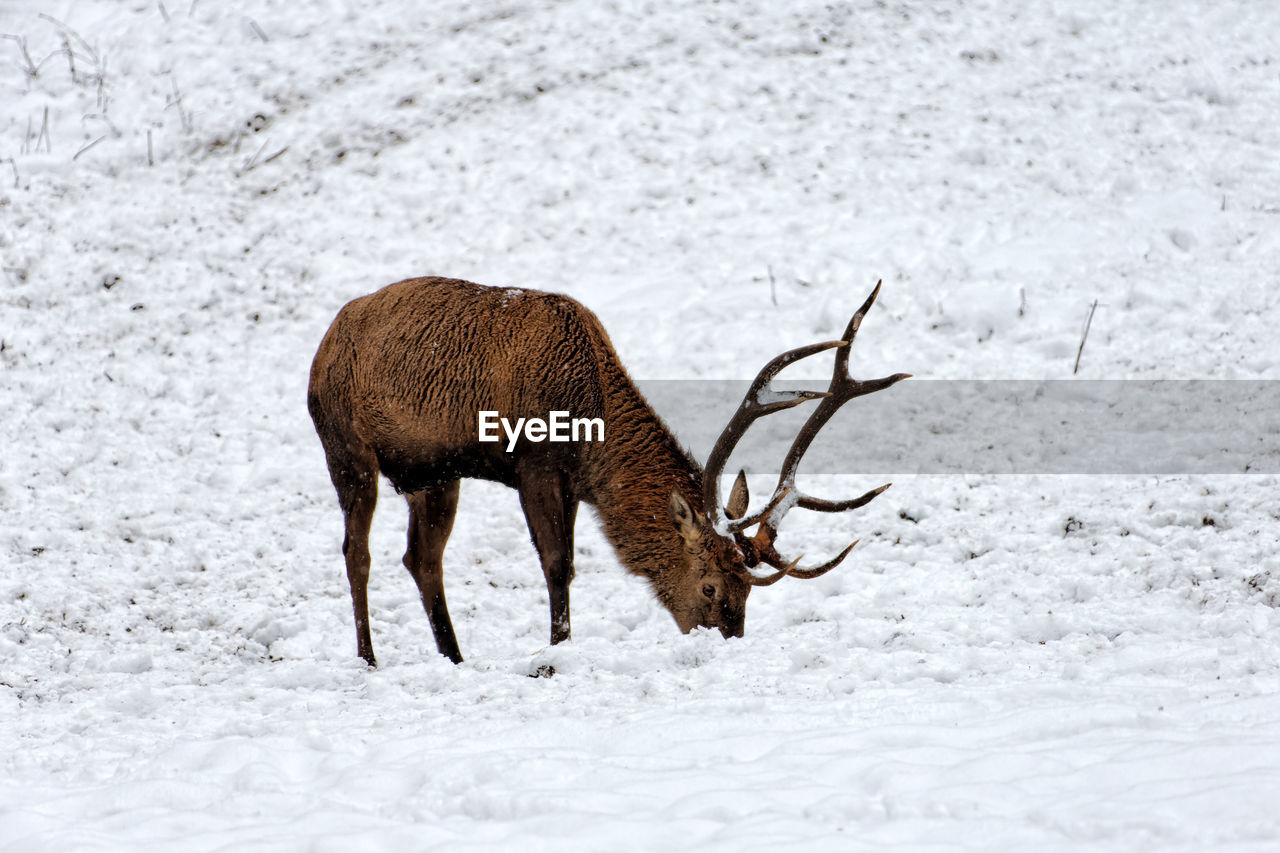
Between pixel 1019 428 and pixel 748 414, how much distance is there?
14.5 ft

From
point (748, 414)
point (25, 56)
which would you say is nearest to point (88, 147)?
point (25, 56)

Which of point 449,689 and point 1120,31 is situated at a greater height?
point 1120,31

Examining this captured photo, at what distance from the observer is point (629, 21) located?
16.7 meters

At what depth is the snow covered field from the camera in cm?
446

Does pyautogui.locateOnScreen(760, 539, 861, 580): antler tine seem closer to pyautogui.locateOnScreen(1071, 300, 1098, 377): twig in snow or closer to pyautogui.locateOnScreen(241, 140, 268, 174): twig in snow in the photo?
pyautogui.locateOnScreen(1071, 300, 1098, 377): twig in snow

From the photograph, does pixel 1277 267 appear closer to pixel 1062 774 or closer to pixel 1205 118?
pixel 1205 118

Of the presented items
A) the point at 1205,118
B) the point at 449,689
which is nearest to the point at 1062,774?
the point at 449,689

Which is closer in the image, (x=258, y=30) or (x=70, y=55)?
(x=70, y=55)

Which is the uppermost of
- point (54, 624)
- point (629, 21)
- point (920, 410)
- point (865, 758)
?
point (629, 21)

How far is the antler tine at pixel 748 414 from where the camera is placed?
248 inches

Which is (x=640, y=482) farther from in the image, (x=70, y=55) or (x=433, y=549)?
(x=70, y=55)

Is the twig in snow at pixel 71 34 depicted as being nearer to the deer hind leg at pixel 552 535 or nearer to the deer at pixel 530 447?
the deer at pixel 530 447

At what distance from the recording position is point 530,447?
6957 mm

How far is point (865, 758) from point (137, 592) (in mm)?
5761
